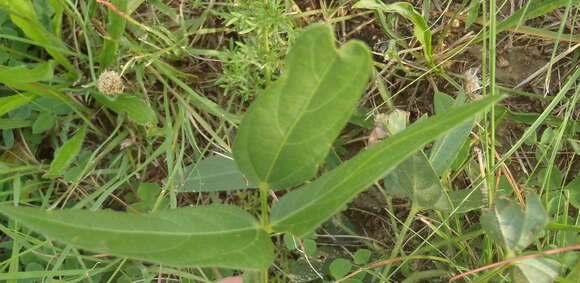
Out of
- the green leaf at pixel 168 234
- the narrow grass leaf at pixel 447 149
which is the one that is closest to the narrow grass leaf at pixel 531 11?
the narrow grass leaf at pixel 447 149

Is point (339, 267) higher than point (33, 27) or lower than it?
lower

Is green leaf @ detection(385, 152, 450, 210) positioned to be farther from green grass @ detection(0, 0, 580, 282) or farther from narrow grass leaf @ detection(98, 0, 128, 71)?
narrow grass leaf @ detection(98, 0, 128, 71)

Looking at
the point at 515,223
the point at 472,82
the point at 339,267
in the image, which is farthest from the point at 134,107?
the point at 515,223

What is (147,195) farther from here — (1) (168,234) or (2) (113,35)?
(1) (168,234)

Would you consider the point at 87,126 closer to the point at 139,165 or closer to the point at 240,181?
the point at 139,165

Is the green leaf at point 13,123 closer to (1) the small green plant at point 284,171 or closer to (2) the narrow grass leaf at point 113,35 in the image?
(2) the narrow grass leaf at point 113,35

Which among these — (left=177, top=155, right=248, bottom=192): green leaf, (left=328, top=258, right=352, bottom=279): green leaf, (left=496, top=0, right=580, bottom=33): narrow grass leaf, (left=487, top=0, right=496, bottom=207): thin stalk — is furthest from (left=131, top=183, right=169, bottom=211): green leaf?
(left=496, top=0, right=580, bottom=33): narrow grass leaf

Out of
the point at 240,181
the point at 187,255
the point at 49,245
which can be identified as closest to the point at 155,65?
the point at 240,181
